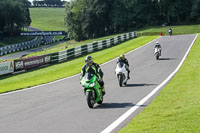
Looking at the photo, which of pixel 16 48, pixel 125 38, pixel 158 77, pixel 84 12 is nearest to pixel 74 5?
pixel 84 12

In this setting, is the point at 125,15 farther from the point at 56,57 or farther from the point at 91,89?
the point at 91,89

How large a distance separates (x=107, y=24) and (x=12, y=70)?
235 ft

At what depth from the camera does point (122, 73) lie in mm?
16297

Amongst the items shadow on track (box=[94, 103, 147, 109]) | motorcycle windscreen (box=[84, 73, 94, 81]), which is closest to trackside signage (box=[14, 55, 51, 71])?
motorcycle windscreen (box=[84, 73, 94, 81])

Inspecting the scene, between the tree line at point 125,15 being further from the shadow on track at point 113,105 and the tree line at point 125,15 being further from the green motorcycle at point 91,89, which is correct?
the green motorcycle at point 91,89

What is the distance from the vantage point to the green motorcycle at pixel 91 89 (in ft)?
36.0

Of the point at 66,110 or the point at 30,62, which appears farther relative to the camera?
the point at 30,62

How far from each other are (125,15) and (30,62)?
215 ft

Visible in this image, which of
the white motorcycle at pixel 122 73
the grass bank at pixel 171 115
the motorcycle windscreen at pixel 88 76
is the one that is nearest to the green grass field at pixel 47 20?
the white motorcycle at pixel 122 73

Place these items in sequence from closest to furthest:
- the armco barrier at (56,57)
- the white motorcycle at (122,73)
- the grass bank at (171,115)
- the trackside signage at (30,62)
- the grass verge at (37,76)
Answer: the grass bank at (171,115) < the white motorcycle at (122,73) < the grass verge at (37,76) < the armco barrier at (56,57) < the trackside signage at (30,62)

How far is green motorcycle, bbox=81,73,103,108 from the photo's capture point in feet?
36.0

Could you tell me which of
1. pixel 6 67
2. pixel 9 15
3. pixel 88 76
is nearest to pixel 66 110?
pixel 88 76

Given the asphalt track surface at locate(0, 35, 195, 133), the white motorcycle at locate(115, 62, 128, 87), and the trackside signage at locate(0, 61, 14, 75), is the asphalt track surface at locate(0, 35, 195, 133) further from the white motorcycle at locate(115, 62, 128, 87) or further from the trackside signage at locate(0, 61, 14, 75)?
the trackside signage at locate(0, 61, 14, 75)

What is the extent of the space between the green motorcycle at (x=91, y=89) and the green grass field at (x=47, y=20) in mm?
136466
